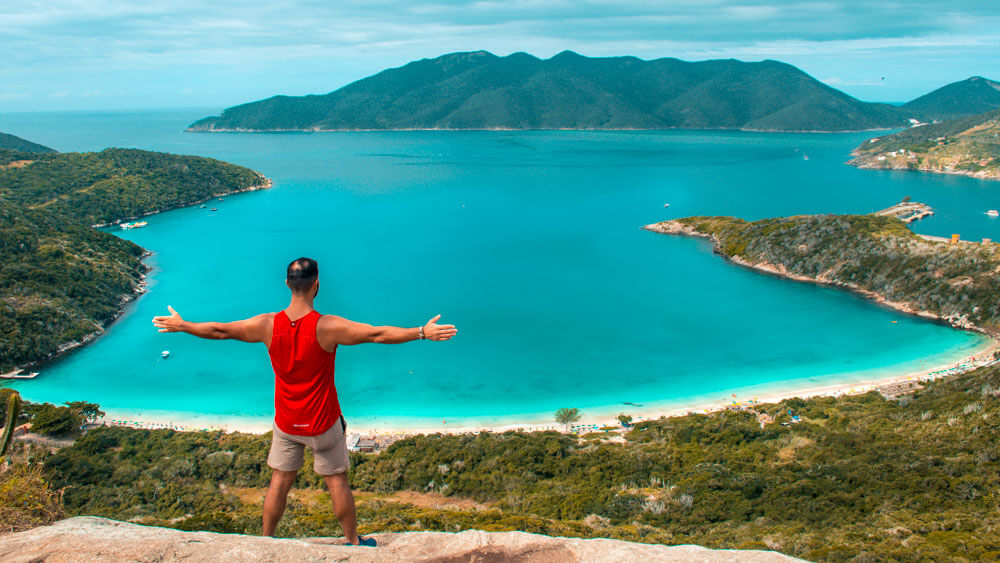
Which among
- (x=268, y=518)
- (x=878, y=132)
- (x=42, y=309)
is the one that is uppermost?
(x=878, y=132)

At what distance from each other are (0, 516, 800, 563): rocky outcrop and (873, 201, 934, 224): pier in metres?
87.1

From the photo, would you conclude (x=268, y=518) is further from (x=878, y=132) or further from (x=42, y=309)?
(x=878, y=132)

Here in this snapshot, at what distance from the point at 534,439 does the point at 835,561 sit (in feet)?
50.0

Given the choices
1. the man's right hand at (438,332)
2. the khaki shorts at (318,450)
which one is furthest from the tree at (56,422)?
the man's right hand at (438,332)

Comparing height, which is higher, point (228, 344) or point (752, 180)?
point (752, 180)

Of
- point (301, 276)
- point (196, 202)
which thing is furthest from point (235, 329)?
point (196, 202)

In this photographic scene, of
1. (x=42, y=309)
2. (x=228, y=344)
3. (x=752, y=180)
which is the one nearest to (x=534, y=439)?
(x=228, y=344)

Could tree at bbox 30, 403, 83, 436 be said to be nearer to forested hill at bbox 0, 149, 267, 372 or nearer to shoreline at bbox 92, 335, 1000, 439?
shoreline at bbox 92, 335, 1000, 439

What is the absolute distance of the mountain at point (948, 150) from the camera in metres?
110

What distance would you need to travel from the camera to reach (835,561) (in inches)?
437

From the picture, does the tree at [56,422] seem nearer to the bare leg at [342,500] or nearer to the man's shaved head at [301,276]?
the bare leg at [342,500]

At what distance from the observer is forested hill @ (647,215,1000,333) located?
43.7 meters

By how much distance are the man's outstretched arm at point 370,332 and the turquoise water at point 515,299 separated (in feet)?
89.3

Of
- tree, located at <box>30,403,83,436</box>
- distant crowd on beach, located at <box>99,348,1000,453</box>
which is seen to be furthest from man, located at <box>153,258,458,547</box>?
tree, located at <box>30,403,83,436</box>
